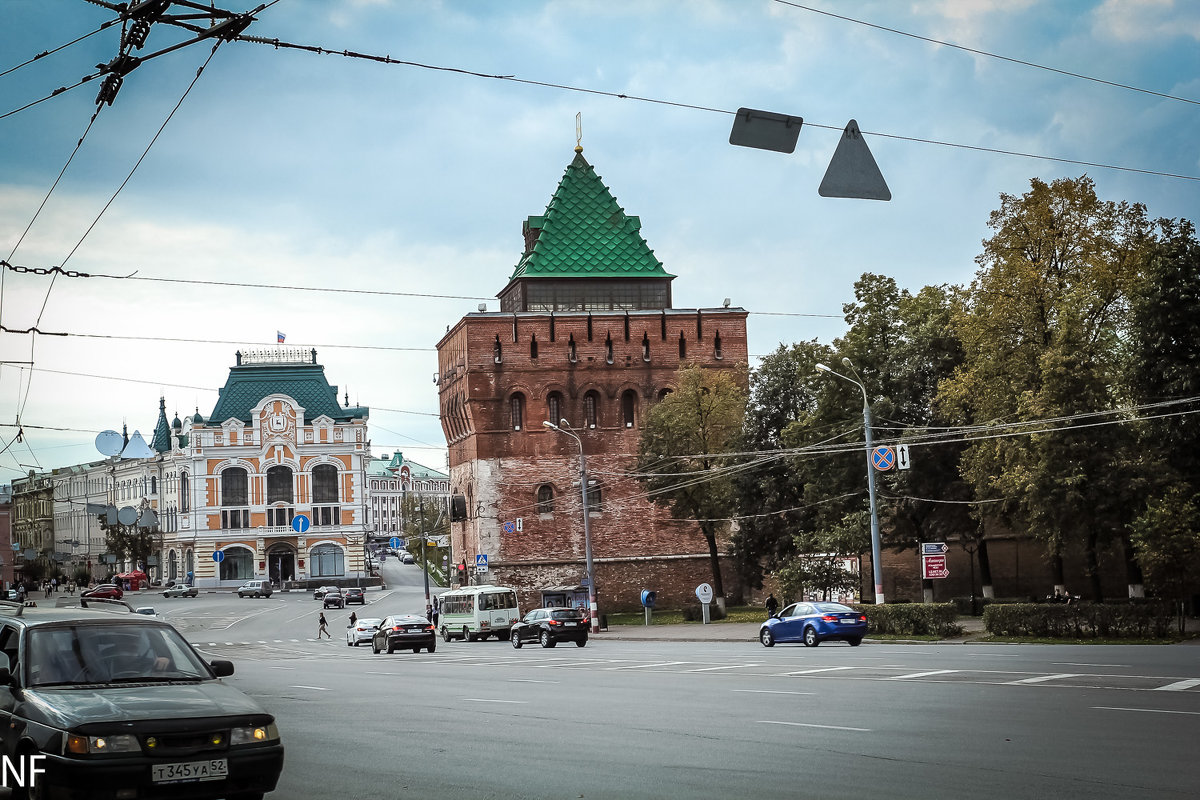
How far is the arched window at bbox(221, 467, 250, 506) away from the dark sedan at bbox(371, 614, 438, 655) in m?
73.5

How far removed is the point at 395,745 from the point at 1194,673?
1296cm

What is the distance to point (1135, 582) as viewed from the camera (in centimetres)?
4100

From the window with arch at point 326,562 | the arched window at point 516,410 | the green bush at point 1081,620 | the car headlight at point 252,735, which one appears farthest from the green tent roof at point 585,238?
the car headlight at point 252,735

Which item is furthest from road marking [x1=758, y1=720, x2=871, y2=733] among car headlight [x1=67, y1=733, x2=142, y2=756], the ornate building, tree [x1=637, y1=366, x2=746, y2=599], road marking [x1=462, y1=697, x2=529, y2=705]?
the ornate building

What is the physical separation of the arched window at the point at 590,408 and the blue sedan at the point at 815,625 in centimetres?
3454

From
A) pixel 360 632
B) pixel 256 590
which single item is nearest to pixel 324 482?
pixel 256 590

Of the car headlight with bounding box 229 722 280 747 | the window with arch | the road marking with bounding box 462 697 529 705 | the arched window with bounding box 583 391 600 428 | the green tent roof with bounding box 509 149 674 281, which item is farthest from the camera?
the window with arch

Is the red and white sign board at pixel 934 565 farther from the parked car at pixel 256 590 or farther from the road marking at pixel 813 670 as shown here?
the parked car at pixel 256 590

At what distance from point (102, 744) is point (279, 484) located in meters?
109

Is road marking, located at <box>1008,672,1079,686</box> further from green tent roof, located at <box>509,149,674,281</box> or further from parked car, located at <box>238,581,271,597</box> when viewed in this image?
parked car, located at <box>238,581,271,597</box>

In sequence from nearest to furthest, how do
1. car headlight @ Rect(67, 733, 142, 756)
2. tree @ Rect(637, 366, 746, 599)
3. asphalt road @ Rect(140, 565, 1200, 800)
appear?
1. car headlight @ Rect(67, 733, 142, 756)
2. asphalt road @ Rect(140, 565, 1200, 800)
3. tree @ Rect(637, 366, 746, 599)

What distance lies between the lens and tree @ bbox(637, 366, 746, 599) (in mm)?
59156

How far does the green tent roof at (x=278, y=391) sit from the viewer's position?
115562 mm

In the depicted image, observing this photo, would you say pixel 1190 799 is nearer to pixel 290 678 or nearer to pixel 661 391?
pixel 290 678
